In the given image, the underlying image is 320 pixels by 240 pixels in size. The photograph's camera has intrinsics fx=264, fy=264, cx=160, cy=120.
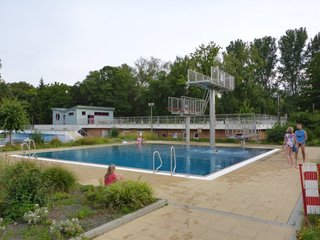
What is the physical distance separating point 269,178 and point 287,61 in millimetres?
46034

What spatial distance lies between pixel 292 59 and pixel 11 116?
46.3m

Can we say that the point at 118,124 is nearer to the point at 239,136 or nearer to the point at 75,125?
the point at 75,125

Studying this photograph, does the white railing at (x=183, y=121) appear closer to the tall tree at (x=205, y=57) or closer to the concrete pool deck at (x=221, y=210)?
the tall tree at (x=205, y=57)

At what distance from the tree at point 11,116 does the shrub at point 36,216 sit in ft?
52.2

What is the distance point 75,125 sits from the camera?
121 feet

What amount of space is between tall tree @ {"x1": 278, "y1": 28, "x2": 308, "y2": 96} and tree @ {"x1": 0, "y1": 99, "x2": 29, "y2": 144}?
144ft

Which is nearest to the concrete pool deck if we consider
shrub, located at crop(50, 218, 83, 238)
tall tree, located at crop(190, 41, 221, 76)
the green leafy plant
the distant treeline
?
shrub, located at crop(50, 218, 83, 238)

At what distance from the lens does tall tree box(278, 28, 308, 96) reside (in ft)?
154

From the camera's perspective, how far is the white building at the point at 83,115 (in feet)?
128

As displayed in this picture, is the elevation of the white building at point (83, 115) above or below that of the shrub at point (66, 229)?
above

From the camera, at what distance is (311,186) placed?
15.0 ft

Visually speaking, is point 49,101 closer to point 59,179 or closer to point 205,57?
point 205,57

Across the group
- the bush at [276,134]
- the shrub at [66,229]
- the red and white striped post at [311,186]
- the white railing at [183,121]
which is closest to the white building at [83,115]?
the white railing at [183,121]

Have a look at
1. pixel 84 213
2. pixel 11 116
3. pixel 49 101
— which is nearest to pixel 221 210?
pixel 84 213
